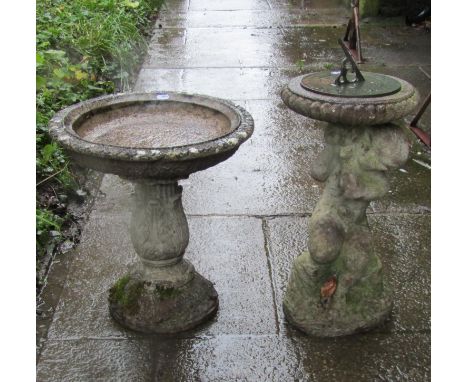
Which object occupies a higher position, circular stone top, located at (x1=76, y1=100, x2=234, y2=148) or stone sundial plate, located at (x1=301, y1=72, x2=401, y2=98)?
stone sundial plate, located at (x1=301, y1=72, x2=401, y2=98)

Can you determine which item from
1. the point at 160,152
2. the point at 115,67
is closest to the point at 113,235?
the point at 160,152

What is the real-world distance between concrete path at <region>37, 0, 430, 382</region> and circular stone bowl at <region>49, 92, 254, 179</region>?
960 millimetres

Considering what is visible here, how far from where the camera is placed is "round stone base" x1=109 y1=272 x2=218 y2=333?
324 cm

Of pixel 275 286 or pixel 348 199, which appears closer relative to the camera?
pixel 348 199

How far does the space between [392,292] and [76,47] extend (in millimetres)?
4904

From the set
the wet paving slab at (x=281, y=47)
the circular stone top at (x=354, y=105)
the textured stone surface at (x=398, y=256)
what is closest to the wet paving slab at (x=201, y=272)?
the textured stone surface at (x=398, y=256)

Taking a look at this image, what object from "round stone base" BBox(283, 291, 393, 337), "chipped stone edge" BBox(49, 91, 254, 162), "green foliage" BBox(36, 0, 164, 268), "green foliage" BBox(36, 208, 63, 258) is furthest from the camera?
"green foliage" BBox(36, 0, 164, 268)

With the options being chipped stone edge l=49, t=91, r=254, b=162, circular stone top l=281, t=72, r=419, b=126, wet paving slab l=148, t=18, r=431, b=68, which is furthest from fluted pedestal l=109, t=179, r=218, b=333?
wet paving slab l=148, t=18, r=431, b=68

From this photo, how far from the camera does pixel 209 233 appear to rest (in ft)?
13.9

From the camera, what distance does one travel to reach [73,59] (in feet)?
22.0

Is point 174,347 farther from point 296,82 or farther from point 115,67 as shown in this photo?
point 115,67

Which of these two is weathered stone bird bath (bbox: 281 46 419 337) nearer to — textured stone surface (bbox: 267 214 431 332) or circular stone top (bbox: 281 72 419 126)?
circular stone top (bbox: 281 72 419 126)

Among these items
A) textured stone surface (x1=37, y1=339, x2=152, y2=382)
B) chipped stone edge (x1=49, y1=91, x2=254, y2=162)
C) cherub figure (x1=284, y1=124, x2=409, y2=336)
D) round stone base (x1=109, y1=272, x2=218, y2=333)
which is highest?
chipped stone edge (x1=49, y1=91, x2=254, y2=162)

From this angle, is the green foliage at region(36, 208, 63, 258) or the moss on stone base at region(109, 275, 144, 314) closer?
the moss on stone base at region(109, 275, 144, 314)
